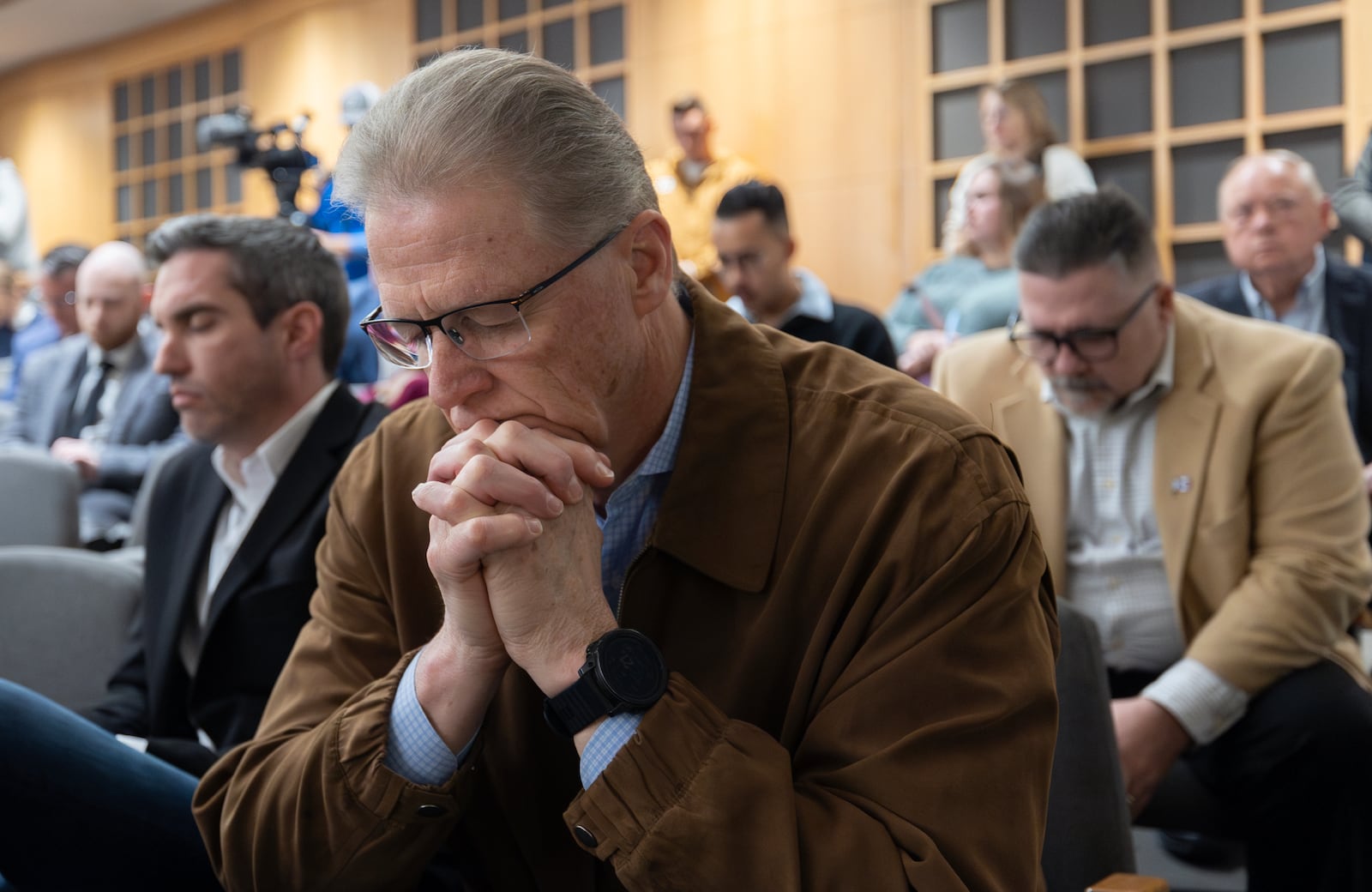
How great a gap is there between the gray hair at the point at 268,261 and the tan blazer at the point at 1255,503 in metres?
1.33

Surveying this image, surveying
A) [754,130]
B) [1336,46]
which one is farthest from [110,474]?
[1336,46]

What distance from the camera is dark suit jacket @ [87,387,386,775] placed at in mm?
1874

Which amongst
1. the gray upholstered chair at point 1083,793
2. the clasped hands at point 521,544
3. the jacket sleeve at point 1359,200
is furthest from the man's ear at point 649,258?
the jacket sleeve at point 1359,200

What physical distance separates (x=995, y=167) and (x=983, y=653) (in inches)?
156

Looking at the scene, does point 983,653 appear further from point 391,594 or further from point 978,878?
point 391,594

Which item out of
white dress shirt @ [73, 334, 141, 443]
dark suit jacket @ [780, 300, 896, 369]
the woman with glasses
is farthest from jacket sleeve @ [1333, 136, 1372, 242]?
white dress shirt @ [73, 334, 141, 443]

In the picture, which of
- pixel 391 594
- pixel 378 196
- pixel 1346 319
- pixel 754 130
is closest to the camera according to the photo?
pixel 378 196

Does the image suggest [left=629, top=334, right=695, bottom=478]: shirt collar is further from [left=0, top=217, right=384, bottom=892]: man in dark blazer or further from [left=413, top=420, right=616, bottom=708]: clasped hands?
[left=0, top=217, right=384, bottom=892]: man in dark blazer

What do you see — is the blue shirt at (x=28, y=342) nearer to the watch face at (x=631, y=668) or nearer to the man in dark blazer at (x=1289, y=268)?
the man in dark blazer at (x=1289, y=268)

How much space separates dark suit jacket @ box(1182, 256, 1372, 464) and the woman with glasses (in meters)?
0.59

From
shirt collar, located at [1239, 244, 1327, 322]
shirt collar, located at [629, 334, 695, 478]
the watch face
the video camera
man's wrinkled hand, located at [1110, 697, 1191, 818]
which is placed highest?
the video camera

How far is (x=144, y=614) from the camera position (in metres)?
2.06

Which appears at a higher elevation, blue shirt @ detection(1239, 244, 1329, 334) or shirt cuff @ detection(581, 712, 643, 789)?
blue shirt @ detection(1239, 244, 1329, 334)

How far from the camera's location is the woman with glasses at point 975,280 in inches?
156
